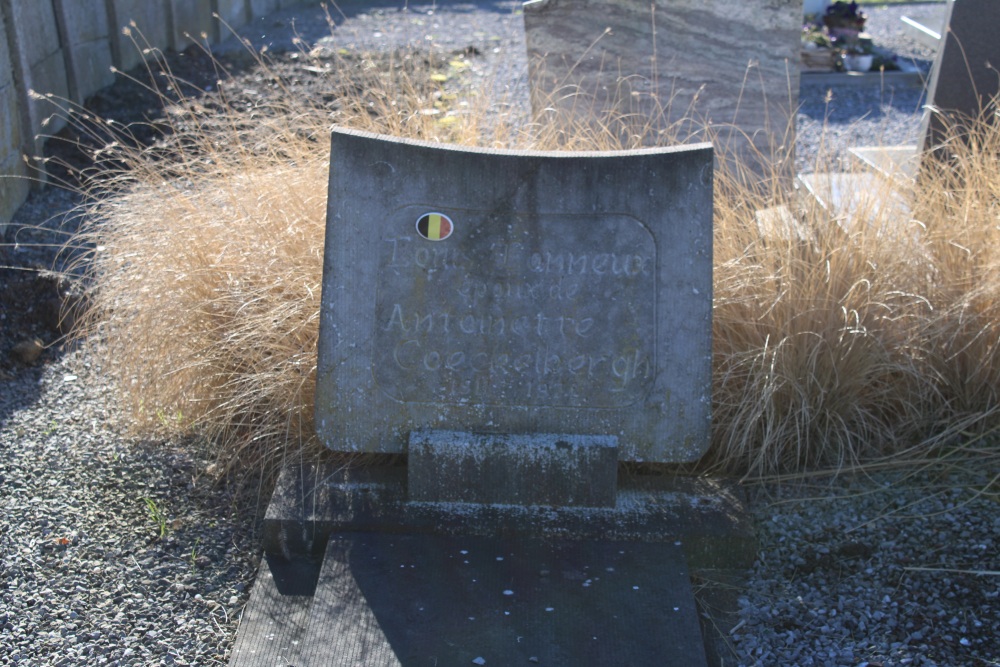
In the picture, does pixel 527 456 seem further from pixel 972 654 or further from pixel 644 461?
pixel 972 654

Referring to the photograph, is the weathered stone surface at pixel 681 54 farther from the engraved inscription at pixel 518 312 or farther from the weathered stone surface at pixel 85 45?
the weathered stone surface at pixel 85 45

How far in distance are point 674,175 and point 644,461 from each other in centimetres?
83

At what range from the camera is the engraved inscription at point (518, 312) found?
289cm

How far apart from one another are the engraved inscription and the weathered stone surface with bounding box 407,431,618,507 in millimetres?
112

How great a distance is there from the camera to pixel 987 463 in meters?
3.26

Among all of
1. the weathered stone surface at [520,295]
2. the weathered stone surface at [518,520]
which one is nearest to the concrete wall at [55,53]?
the weathered stone surface at [520,295]

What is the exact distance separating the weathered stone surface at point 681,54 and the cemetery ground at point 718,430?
1583 millimetres

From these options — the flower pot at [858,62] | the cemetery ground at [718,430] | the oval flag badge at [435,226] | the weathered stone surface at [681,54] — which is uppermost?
the oval flag badge at [435,226]

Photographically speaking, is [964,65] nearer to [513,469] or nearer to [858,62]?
[513,469]

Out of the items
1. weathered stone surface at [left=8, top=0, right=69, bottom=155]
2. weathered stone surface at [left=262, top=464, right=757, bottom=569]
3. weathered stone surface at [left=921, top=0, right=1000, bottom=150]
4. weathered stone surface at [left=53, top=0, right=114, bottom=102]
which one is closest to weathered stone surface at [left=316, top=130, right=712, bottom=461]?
weathered stone surface at [left=262, top=464, right=757, bottom=569]

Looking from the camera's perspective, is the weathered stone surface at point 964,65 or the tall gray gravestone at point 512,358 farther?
the weathered stone surface at point 964,65

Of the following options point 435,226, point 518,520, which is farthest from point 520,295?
point 518,520

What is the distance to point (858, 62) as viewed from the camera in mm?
9219

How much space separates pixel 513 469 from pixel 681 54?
3.22m
